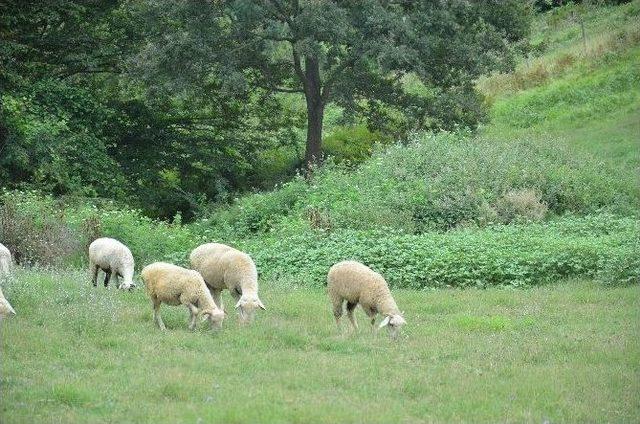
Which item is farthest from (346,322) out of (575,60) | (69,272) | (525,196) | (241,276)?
(575,60)

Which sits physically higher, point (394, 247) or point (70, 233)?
point (394, 247)

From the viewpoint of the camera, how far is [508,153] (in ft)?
95.9

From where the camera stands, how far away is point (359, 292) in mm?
15875

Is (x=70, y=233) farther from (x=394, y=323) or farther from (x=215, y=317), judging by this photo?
(x=394, y=323)

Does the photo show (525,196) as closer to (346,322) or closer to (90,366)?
(346,322)

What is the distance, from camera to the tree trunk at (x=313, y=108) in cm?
3544

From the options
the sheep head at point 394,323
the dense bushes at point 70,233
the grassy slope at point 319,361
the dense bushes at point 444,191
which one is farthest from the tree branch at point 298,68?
the sheep head at point 394,323

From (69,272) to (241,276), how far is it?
6.35 meters

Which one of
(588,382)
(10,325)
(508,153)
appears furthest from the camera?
(508,153)

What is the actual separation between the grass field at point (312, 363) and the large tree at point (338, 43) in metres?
15.5

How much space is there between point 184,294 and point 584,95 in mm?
30407

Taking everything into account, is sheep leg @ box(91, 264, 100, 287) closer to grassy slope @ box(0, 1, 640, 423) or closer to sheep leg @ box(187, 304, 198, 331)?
grassy slope @ box(0, 1, 640, 423)

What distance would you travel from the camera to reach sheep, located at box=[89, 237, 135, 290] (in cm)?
1867

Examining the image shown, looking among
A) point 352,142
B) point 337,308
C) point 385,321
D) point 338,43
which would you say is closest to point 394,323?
point 385,321
